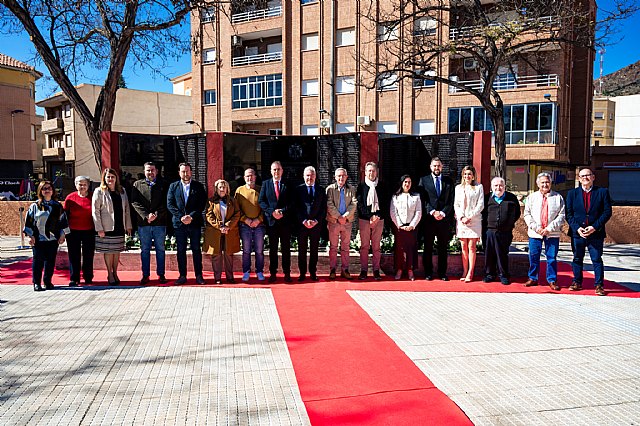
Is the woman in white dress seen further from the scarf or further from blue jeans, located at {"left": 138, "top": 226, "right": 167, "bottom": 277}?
blue jeans, located at {"left": 138, "top": 226, "right": 167, "bottom": 277}

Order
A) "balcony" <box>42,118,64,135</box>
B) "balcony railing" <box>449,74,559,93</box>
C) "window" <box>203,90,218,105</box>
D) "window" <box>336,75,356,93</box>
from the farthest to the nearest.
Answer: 1. "balcony" <box>42,118,64,135</box>
2. "window" <box>203,90,218,105</box>
3. "window" <box>336,75,356,93</box>
4. "balcony railing" <box>449,74,559,93</box>

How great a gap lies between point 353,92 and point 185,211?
23.7 m

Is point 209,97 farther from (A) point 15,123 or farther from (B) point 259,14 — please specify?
(A) point 15,123

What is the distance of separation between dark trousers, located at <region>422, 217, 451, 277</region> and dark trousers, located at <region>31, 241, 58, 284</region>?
5.99m

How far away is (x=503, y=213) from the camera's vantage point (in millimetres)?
7859

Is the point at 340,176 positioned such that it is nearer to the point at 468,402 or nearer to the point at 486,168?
the point at 486,168

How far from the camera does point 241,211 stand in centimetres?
812

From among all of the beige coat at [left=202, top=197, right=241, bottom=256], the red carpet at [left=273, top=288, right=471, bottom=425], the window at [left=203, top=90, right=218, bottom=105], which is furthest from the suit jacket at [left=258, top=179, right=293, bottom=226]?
the window at [left=203, top=90, right=218, bottom=105]

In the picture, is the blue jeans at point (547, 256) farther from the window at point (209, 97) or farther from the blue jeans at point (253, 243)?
the window at point (209, 97)

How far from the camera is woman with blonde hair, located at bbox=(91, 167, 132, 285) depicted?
7.71m

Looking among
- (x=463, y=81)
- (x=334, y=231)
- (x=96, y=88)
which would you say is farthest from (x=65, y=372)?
(x=96, y=88)

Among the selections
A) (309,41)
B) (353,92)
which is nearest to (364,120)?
(353,92)

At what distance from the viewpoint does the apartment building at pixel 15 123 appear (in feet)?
132

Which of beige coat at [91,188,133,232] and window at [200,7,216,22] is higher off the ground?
window at [200,7,216,22]
